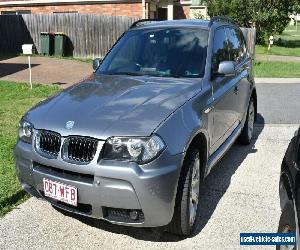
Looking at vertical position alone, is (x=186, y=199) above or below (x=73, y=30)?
below

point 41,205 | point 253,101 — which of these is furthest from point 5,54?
point 41,205

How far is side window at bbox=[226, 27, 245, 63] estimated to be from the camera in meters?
5.65

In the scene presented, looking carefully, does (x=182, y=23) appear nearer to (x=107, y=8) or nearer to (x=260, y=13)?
(x=107, y=8)

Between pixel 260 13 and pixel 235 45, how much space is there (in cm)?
2177

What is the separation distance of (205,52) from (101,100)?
144 cm

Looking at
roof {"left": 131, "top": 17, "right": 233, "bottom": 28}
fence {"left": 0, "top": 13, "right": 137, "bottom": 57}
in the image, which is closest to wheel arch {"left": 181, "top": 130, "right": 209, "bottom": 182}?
roof {"left": 131, "top": 17, "right": 233, "bottom": 28}

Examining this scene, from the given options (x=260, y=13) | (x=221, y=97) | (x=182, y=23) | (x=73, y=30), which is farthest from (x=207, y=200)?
(x=260, y=13)

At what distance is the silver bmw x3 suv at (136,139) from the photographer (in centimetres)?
324

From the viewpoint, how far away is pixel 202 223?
409 centimetres

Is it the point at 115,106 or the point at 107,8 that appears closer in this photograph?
the point at 115,106

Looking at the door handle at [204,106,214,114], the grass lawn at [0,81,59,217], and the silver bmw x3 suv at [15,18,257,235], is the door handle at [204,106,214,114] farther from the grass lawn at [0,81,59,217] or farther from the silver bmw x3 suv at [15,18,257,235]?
the grass lawn at [0,81,59,217]

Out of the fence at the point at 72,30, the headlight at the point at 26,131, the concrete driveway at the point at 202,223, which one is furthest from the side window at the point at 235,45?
the fence at the point at 72,30

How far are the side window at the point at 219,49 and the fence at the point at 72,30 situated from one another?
46.1 ft

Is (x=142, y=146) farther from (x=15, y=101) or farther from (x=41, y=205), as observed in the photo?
(x=15, y=101)
